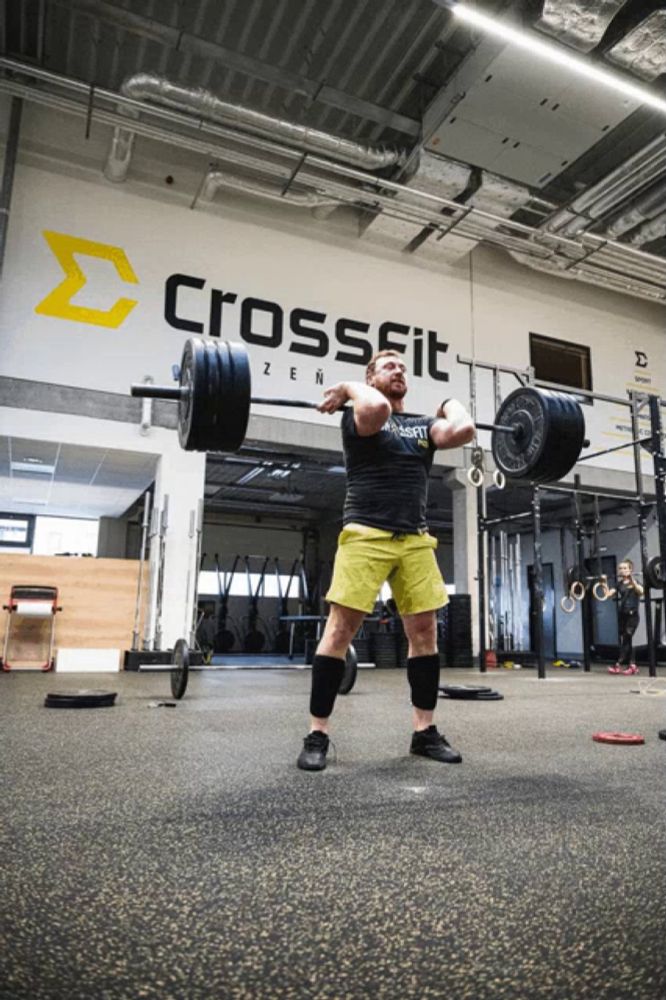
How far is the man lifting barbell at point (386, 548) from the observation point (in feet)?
5.79

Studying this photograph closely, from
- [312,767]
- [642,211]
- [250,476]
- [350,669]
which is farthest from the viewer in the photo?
[250,476]

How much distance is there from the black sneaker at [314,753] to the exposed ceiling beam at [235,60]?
5130 millimetres

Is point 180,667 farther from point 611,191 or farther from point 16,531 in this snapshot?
point 16,531

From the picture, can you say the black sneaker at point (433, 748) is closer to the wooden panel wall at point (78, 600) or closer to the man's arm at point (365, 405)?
the man's arm at point (365, 405)

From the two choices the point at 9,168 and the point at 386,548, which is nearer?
the point at 386,548

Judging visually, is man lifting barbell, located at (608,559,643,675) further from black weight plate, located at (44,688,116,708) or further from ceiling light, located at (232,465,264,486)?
black weight plate, located at (44,688,116,708)

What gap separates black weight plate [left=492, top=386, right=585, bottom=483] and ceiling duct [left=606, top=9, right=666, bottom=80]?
3507 mm

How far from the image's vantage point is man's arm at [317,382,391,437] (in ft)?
5.73

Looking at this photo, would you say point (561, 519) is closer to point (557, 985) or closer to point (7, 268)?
point (7, 268)

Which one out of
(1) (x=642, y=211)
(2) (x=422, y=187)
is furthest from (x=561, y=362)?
(2) (x=422, y=187)

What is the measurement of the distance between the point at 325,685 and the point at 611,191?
6.03 m

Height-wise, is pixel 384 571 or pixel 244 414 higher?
pixel 244 414

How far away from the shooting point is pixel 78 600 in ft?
18.0

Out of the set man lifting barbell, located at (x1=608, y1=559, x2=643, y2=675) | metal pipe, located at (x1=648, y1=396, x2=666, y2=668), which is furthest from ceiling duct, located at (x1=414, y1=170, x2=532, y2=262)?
metal pipe, located at (x1=648, y1=396, x2=666, y2=668)
